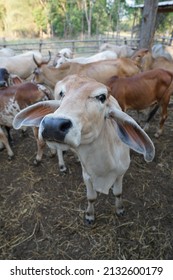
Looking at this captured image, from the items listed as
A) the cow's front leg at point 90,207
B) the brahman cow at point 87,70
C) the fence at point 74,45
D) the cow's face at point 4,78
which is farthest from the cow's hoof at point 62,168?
the fence at point 74,45

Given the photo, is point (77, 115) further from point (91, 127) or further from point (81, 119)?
point (91, 127)

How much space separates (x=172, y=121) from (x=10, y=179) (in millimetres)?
3551

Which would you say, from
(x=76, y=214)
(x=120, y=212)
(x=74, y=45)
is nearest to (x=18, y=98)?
(x=76, y=214)

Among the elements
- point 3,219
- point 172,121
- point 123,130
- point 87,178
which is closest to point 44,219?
point 3,219

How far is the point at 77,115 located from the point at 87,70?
398 cm

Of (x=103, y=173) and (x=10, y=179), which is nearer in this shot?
(x=103, y=173)

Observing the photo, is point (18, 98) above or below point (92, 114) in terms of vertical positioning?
below

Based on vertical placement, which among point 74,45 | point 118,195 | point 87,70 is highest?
point 74,45

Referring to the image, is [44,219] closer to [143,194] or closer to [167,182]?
[143,194]

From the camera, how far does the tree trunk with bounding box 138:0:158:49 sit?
665 cm

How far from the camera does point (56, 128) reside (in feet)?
4.38

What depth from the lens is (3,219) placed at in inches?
116

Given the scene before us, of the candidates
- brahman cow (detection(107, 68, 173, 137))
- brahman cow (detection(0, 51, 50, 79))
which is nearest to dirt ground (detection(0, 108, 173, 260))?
brahman cow (detection(107, 68, 173, 137))

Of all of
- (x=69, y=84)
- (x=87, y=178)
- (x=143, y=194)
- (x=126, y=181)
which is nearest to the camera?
(x=69, y=84)
